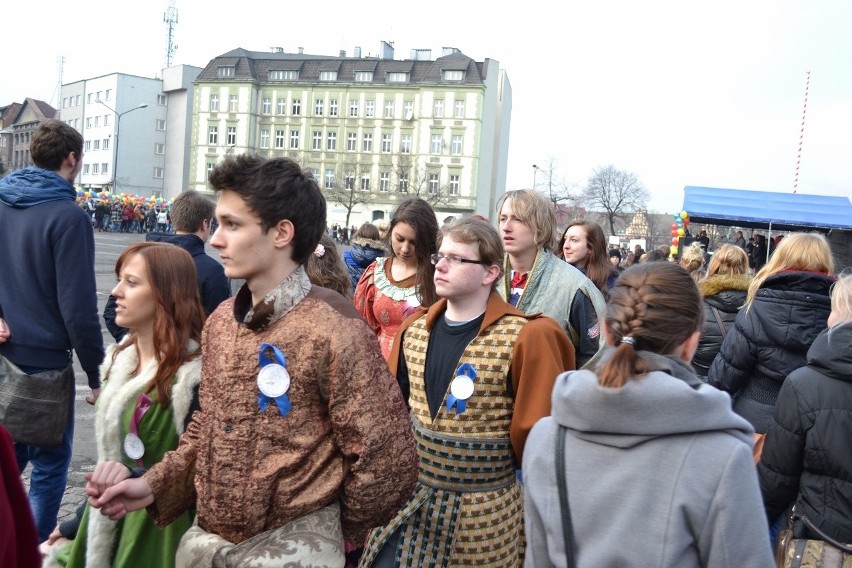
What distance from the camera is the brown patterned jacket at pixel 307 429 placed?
2.19 metres

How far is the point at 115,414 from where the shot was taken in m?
3.01

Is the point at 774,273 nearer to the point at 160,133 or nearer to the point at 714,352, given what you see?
the point at 714,352

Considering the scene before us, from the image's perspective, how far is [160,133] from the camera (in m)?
80.0

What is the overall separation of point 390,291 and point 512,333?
1983mm

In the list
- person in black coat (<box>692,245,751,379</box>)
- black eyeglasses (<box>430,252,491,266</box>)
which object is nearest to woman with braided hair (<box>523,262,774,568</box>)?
black eyeglasses (<box>430,252,491,266</box>)

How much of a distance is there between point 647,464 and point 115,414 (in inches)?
79.6

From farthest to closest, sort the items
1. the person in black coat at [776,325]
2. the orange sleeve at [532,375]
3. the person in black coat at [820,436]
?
the person in black coat at [776,325] → the person in black coat at [820,436] → the orange sleeve at [532,375]

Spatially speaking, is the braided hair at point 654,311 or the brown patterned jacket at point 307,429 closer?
the braided hair at point 654,311

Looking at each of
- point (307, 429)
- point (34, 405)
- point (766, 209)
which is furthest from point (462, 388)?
point (766, 209)

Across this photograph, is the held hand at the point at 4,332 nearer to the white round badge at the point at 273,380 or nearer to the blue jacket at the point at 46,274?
the blue jacket at the point at 46,274

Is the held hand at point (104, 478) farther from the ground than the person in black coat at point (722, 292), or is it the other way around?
the person in black coat at point (722, 292)

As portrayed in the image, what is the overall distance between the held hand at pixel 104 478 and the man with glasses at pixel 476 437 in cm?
112

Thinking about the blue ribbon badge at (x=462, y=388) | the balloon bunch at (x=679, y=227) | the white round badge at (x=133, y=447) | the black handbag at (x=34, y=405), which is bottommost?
the black handbag at (x=34, y=405)

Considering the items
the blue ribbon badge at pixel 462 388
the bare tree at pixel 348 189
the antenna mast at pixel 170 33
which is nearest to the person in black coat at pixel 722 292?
the blue ribbon badge at pixel 462 388
